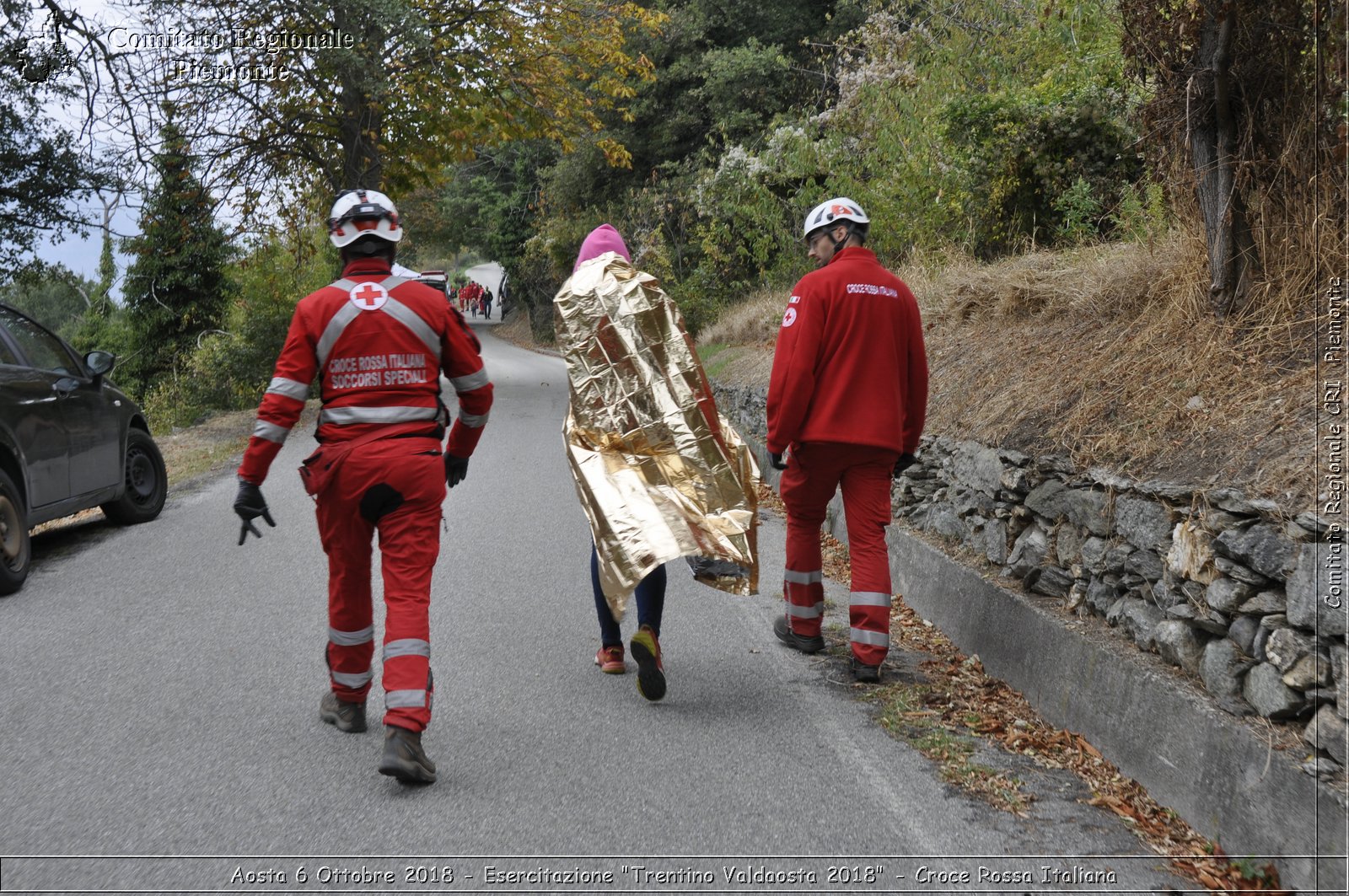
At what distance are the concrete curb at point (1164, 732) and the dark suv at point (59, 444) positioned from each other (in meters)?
6.24

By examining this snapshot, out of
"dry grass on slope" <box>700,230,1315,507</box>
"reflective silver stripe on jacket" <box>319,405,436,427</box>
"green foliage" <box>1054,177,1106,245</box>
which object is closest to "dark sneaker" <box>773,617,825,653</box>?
"dry grass on slope" <box>700,230,1315,507</box>

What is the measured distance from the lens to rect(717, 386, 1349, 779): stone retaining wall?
3.39 metres

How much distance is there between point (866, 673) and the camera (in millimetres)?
5441

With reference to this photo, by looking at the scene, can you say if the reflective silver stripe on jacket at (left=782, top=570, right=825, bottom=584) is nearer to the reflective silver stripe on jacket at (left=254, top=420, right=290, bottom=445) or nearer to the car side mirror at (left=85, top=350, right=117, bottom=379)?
the reflective silver stripe on jacket at (left=254, top=420, right=290, bottom=445)

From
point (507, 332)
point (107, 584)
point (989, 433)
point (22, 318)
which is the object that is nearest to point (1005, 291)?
point (989, 433)

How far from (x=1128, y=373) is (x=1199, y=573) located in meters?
1.84

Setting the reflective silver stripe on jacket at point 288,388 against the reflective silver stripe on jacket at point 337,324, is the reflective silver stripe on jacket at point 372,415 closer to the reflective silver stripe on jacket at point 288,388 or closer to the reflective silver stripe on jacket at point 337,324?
the reflective silver stripe on jacket at point 288,388

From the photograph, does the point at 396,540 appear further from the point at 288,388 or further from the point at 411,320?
the point at 411,320

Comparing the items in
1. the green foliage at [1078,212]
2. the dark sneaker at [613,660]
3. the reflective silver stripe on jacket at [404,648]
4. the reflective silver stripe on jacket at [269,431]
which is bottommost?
the dark sneaker at [613,660]

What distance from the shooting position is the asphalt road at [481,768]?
3605 mm

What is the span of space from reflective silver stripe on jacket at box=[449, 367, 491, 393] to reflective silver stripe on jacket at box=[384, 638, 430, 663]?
1.10 meters

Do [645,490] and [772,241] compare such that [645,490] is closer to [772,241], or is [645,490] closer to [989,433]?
[989,433]

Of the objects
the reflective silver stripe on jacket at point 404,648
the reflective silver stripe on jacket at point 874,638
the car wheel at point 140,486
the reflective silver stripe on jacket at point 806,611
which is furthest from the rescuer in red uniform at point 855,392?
the car wheel at point 140,486

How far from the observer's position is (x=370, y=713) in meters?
4.96
